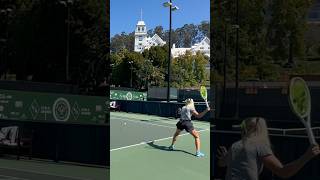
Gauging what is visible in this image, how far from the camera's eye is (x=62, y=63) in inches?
418

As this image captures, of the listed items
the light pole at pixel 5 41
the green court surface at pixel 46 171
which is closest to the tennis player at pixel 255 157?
the green court surface at pixel 46 171

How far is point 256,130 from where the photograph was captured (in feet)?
21.8

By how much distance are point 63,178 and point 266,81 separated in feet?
15.7

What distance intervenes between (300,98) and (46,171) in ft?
19.2

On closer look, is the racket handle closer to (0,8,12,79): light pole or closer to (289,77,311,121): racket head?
(289,77,311,121): racket head

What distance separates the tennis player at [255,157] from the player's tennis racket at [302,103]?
0.25 m

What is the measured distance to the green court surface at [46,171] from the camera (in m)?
10.3

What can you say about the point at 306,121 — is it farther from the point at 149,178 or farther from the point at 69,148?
the point at 69,148

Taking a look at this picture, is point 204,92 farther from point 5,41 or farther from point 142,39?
point 5,41

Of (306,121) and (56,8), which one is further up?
(56,8)

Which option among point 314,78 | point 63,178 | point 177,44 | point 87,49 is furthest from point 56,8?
point 314,78

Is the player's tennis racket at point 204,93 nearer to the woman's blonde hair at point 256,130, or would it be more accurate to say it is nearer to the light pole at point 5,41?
the woman's blonde hair at point 256,130

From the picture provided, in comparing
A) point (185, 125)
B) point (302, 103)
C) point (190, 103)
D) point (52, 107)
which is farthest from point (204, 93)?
point (52, 107)

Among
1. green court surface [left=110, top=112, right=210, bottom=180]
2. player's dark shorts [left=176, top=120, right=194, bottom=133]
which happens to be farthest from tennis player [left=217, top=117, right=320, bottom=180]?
player's dark shorts [left=176, top=120, right=194, bottom=133]
